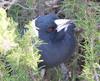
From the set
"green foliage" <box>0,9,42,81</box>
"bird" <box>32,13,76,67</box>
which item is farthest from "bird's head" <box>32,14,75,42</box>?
"green foliage" <box>0,9,42,81</box>

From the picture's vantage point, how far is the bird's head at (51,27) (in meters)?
1.20

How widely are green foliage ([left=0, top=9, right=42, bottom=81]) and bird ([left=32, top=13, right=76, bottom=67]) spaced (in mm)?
419

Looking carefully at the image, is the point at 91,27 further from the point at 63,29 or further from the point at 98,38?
the point at 63,29

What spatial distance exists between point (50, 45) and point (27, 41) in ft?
1.92

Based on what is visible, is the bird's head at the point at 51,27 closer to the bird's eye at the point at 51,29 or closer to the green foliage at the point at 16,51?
the bird's eye at the point at 51,29

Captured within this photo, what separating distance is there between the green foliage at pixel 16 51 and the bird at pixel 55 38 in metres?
0.42

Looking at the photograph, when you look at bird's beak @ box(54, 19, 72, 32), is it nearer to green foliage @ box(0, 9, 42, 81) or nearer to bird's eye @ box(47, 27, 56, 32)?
bird's eye @ box(47, 27, 56, 32)

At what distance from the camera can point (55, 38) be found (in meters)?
1.27

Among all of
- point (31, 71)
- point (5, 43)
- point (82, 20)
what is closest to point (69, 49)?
point (82, 20)

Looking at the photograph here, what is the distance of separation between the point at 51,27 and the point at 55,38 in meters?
0.07

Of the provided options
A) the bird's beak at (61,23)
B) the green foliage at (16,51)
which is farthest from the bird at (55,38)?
the green foliage at (16,51)

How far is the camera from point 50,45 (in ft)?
4.17

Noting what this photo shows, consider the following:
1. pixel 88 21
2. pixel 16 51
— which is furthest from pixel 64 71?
pixel 16 51

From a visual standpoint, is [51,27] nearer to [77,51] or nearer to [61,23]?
[61,23]
